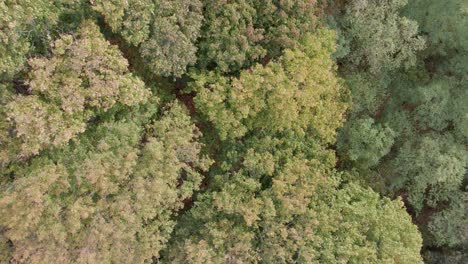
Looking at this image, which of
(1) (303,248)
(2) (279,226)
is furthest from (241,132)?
(1) (303,248)

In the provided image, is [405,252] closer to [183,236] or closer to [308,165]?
[308,165]

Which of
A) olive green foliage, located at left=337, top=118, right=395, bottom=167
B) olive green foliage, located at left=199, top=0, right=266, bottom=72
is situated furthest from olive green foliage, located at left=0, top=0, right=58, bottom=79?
olive green foliage, located at left=337, top=118, right=395, bottom=167

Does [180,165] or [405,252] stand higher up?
[405,252]

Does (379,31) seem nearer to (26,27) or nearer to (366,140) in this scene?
(366,140)

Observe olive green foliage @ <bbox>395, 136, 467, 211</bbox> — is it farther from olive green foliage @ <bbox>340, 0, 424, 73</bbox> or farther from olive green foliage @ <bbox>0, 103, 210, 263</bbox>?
olive green foliage @ <bbox>0, 103, 210, 263</bbox>

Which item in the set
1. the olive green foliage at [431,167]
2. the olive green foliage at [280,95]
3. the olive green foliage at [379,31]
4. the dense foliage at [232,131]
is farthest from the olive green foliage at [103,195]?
the olive green foliage at [431,167]

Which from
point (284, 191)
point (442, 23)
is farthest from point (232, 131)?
point (442, 23)
